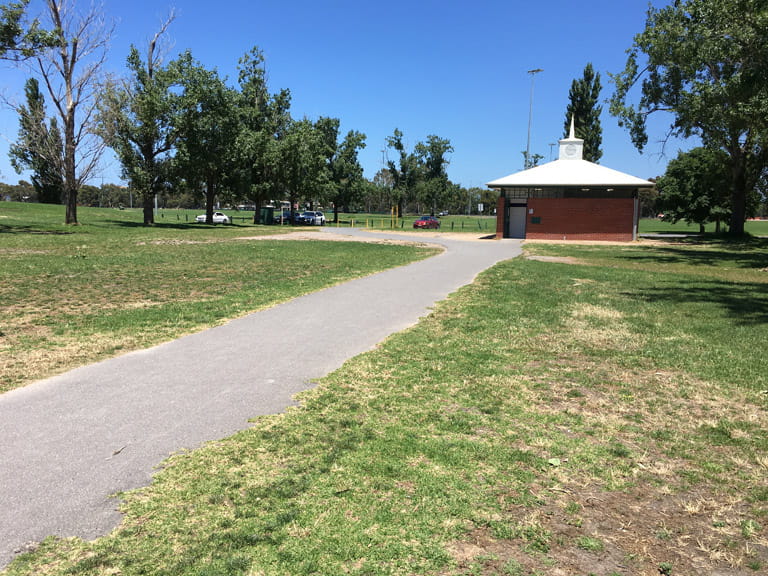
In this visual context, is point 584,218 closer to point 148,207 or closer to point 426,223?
point 426,223

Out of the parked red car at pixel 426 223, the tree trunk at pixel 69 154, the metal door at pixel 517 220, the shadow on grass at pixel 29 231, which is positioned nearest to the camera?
the shadow on grass at pixel 29 231

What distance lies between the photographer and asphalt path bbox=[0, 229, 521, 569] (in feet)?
10.5

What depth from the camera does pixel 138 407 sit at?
476 centimetres

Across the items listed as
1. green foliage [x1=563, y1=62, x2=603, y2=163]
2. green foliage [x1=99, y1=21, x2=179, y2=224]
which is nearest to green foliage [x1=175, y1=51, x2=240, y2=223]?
green foliage [x1=99, y1=21, x2=179, y2=224]

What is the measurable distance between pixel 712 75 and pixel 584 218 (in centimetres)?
1277

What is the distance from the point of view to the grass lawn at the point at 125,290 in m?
6.86

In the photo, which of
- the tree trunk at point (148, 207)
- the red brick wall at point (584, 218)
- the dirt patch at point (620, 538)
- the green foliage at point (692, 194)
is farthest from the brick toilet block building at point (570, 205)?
the dirt patch at point (620, 538)

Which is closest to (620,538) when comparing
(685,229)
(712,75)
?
(712,75)

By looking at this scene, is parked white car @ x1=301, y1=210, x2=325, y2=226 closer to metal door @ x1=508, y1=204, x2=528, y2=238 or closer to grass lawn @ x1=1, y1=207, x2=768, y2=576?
metal door @ x1=508, y1=204, x2=528, y2=238

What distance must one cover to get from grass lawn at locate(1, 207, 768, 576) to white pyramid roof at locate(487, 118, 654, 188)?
1278 inches

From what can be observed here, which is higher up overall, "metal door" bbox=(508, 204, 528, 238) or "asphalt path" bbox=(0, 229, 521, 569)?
"metal door" bbox=(508, 204, 528, 238)

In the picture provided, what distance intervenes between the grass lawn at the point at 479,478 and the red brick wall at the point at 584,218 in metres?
32.6

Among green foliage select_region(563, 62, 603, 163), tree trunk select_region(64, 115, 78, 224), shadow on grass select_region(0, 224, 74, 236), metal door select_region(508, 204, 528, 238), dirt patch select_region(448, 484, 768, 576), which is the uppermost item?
green foliage select_region(563, 62, 603, 163)

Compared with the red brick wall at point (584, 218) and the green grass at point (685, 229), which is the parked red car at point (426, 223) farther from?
the green grass at point (685, 229)
